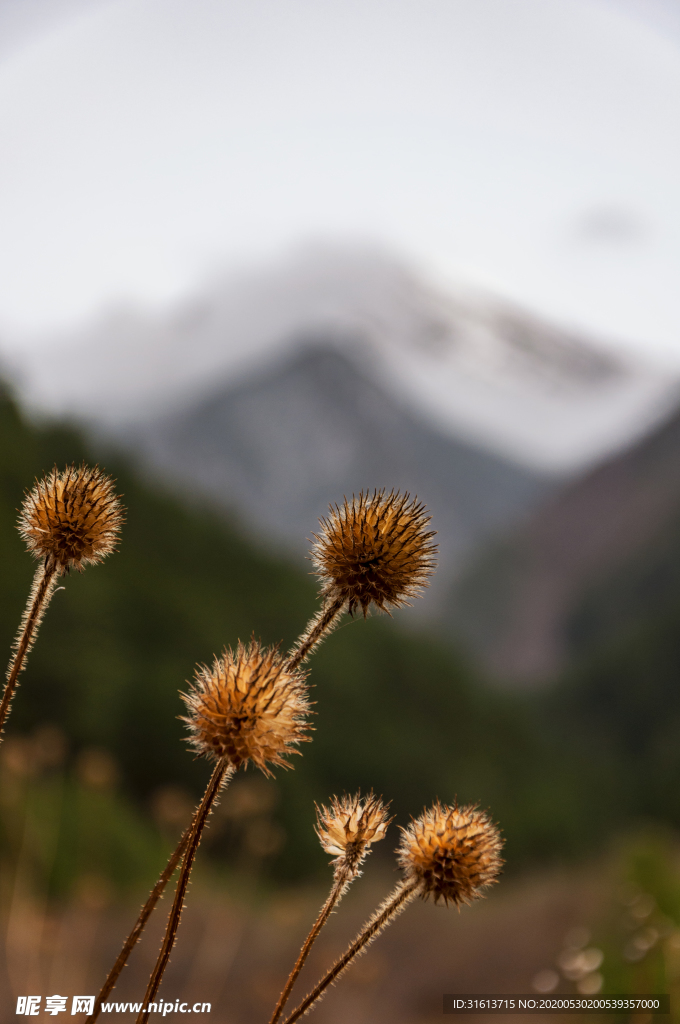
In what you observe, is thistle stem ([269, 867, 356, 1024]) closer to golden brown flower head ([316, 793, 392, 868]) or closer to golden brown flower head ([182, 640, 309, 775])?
golden brown flower head ([316, 793, 392, 868])

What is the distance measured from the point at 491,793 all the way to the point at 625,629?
7.96m

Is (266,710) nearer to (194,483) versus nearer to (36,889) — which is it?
(36,889)

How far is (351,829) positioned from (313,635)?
10.9 inches

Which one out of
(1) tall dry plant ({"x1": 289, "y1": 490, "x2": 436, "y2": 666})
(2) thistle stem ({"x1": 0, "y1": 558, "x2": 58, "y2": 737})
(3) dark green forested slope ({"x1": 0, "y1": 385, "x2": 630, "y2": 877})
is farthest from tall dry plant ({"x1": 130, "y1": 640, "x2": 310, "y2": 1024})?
(3) dark green forested slope ({"x1": 0, "y1": 385, "x2": 630, "y2": 877})

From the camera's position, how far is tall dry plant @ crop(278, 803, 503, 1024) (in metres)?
0.93

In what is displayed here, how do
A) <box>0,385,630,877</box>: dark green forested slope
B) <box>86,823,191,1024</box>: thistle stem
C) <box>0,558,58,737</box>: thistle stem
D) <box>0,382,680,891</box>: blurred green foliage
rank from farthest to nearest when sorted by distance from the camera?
<box>0,385,630,877</box>: dark green forested slope < <box>0,382,680,891</box>: blurred green foliage < <box>0,558,58,737</box>: thistle stem < <box>86,823,191,1024</box>: thistle stem

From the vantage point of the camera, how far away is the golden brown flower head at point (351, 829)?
0.94 m

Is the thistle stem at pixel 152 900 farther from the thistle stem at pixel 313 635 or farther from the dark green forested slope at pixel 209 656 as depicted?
the dark green forested slope at pixel 209 656

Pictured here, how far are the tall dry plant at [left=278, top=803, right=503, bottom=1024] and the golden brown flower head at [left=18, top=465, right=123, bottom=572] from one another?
59cm

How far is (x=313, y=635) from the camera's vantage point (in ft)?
2.96

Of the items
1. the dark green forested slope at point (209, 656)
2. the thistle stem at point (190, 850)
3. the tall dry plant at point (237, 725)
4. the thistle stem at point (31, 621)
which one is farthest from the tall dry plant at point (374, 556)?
the dark green forested slope at point (209, 656)

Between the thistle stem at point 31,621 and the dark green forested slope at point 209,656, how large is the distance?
5.01 m

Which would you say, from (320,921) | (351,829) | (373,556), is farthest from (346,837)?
(373,556)

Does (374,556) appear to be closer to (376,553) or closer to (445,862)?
(376,553)
